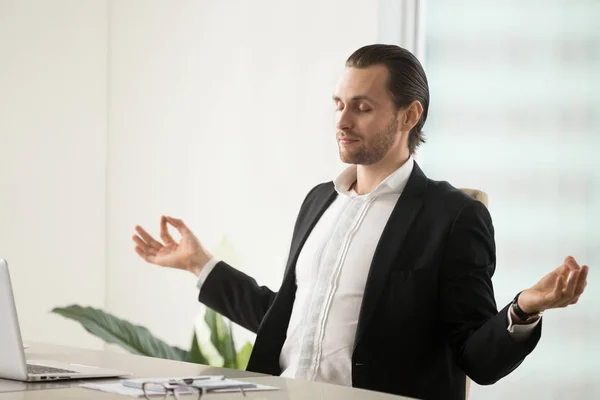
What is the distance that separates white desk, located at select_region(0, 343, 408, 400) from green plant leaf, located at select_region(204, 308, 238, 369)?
47.6 inches

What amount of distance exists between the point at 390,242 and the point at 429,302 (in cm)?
17

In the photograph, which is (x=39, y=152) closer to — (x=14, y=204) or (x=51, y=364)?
(x=14, y=204)

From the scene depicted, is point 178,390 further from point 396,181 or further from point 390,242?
point 396,181

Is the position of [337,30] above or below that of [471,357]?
above

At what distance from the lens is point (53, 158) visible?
4367mm

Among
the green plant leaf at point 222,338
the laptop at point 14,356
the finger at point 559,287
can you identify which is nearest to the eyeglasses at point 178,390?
the laptop at point 14,356

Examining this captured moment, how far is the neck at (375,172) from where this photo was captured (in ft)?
7.84

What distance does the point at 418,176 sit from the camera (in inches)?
91.8

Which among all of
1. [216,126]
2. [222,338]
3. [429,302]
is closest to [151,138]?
[216,126]

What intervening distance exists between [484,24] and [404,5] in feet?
1.21

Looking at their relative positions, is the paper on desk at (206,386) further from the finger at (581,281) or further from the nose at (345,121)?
the nose at (345,121)

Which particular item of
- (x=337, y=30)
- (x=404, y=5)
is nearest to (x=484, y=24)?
(x=404, y=5)

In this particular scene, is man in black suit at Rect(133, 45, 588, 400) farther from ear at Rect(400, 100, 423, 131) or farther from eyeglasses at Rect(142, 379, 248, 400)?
eyeglasses at Rect(142, 379, 248, 400)

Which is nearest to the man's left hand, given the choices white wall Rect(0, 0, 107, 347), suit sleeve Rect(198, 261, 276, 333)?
suit sleeve Rect(198, 261, 276, 333)
